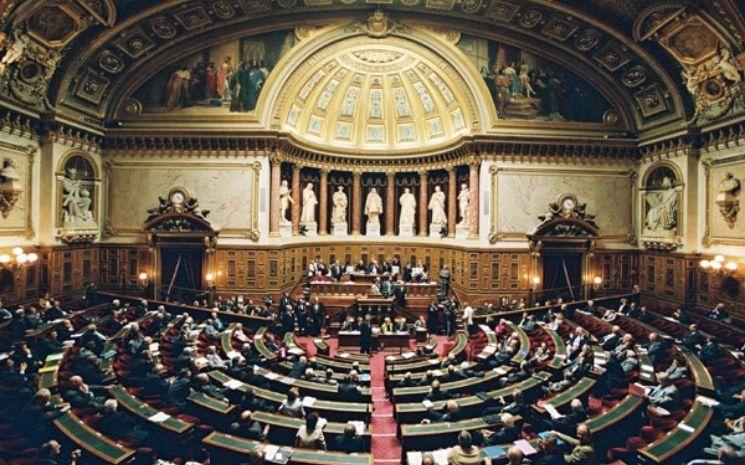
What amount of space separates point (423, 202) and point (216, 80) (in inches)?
556

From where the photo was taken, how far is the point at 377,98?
26359 millimetres

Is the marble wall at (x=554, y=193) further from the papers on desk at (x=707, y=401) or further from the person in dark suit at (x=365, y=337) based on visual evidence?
the papers on desk at (x=707, y=401)

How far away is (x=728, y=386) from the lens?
10.1 m

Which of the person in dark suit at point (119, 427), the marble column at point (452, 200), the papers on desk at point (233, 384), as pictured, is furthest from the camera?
the marble column at point (452, 200)

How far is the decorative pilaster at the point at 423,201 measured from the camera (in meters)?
26.5

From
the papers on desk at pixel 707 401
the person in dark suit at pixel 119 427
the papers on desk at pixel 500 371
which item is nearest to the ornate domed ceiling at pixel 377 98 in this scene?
the papers on desk at pixel 500 371

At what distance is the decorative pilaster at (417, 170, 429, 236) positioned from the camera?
86.8 ft

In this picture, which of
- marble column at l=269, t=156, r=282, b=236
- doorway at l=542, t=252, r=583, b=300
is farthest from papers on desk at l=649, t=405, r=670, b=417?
marble column at l=269, t=156, r=282, b=236

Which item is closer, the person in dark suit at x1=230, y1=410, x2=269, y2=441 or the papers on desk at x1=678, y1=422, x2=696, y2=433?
the papers on desk at x1=678, y1=422, x2=696, y2=433

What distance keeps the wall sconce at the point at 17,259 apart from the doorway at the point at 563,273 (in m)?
23.8

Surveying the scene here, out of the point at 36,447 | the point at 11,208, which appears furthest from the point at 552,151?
the point at 11,208

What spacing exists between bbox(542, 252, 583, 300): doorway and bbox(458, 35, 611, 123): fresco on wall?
298 inches

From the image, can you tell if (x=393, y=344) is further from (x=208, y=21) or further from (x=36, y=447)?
(x=208, y=21)

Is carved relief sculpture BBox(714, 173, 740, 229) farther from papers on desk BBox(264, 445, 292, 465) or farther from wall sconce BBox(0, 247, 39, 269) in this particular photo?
wall sconce BBox(0, 247, 39, 269)
